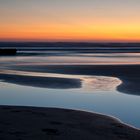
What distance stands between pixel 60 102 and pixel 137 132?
16.2 feet

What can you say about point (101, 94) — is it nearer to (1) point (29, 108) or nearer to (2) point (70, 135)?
(1) point (29, 108)

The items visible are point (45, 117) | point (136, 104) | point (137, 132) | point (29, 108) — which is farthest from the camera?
point (136, 104)

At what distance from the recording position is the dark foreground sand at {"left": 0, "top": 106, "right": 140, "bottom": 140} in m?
8.48

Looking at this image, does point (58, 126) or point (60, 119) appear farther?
point (60, 119)

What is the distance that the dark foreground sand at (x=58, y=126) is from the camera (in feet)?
27.8

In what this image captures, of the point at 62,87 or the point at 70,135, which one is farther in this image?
the point at 62,87

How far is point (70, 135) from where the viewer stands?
857 centimetres

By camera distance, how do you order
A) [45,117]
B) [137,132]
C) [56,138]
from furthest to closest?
[45,117]
[137,132]
[56,138]

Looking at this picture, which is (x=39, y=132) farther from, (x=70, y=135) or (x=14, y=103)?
(x=14, y=103)

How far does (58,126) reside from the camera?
9.45 meters

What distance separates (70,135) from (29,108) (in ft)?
11.6

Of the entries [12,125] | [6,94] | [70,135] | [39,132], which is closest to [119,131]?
[70,135]

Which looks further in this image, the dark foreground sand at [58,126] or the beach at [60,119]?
the beach at [60,119]

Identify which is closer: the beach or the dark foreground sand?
the dark foreground sand
